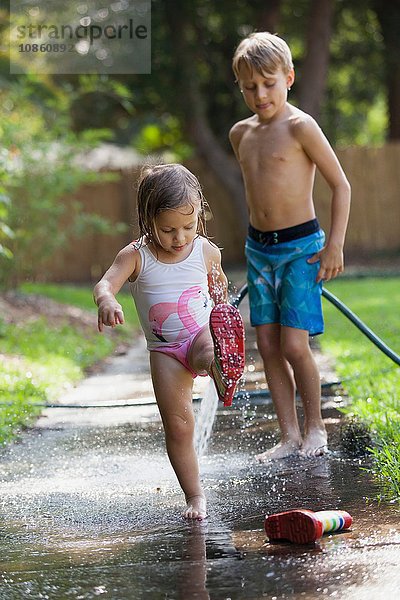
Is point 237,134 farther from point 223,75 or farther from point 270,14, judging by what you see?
point 223,75

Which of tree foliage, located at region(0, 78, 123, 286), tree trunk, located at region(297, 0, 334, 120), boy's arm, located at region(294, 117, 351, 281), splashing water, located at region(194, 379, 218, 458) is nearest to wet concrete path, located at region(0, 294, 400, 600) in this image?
splashing water, located at region(194, 379, 218, 458)

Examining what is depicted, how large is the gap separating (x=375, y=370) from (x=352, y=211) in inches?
498

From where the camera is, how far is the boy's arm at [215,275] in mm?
3719

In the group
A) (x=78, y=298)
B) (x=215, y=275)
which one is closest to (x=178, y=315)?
(x=215, y=275)

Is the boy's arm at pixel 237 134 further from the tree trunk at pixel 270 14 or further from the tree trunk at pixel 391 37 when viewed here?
the tree trunk at pixel 391 37

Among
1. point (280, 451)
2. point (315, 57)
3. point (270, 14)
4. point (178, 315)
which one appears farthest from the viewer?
point (270, 14)

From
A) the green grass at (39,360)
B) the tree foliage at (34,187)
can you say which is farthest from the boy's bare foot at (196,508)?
the tree foliage at (34,187)

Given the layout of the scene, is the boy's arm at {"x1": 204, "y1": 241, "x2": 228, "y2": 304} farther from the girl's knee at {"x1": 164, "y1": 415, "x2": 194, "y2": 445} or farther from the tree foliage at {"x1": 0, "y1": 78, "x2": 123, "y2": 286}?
the tree foliage at {"x1": 0, "y1": 78, "x2": 123, "y2": 286}

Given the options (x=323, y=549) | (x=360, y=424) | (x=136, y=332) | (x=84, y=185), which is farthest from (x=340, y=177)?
(x=84, y=185)

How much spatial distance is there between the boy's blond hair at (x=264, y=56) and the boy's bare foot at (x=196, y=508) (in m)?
1.88

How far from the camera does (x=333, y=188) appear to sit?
4426 millimetres

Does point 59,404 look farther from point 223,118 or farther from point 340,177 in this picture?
point 223,118

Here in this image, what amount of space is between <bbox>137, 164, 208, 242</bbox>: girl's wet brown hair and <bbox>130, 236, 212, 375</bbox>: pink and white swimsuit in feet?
0.38

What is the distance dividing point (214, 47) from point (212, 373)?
16883 mm
